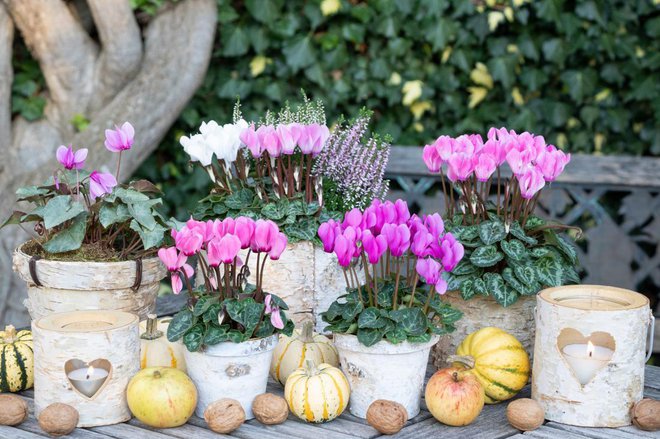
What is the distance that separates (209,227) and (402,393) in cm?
46

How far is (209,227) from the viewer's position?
159 centimetres

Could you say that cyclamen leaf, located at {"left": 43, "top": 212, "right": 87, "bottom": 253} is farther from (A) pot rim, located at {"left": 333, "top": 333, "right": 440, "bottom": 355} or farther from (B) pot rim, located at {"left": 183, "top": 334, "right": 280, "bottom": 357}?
(A) pot rim, located at {"left": 333, "top": 333, "right": 440, "bottom": 355}

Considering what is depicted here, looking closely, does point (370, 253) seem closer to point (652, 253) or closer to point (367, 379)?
point (367, 379)

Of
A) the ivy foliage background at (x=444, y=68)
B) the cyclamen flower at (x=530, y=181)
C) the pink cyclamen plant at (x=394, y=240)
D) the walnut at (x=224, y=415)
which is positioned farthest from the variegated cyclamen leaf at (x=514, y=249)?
the ivy foliage background at (x=444, y=68)

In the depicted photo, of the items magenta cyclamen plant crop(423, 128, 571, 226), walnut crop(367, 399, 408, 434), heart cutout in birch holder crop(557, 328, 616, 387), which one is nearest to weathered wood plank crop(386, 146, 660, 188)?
magenta cyclamen plant crop(423, 128, 571, 226)

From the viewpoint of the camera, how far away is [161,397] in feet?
5.27

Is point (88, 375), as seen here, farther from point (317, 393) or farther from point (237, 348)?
point (317, 393)

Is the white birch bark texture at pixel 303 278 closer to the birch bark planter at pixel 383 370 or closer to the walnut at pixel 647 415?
the birch bark planter at pixel 383 370

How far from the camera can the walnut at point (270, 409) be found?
5.39 feet

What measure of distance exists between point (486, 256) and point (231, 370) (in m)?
0.57

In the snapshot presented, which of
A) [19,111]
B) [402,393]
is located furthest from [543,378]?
[19,111]

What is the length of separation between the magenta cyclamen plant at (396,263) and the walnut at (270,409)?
6.6 inches

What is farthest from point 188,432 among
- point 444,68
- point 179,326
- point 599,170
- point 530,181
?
point 444,68

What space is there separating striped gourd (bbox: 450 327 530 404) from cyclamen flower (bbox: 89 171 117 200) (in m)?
0.78
